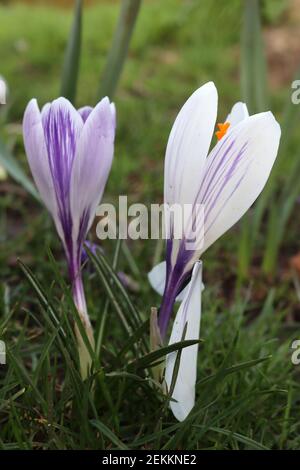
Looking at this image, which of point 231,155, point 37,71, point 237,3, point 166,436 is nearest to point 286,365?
point 166,436

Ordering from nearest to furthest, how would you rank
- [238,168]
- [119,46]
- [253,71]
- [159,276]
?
[238,168] → [159,276] → [119,46] → [253,71]

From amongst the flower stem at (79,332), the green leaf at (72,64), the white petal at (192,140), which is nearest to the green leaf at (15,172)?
the green leaf at (72,64)

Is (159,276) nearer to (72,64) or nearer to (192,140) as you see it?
(192,140)

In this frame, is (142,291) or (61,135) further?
(142,291)

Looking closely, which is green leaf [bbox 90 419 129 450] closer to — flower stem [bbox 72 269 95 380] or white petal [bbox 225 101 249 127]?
flower stem [bbox 72 269 95 380]

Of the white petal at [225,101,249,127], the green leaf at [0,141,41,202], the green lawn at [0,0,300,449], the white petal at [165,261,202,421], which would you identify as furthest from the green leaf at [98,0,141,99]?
the white petal at [165,261,202,421]

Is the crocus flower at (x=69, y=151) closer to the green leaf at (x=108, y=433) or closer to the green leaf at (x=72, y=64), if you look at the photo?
the green leaf at (x=108, y=433)

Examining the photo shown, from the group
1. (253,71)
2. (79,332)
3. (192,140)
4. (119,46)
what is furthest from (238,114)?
(253,71)

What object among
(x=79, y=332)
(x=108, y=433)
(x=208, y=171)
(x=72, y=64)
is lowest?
(x=108, y=433)
